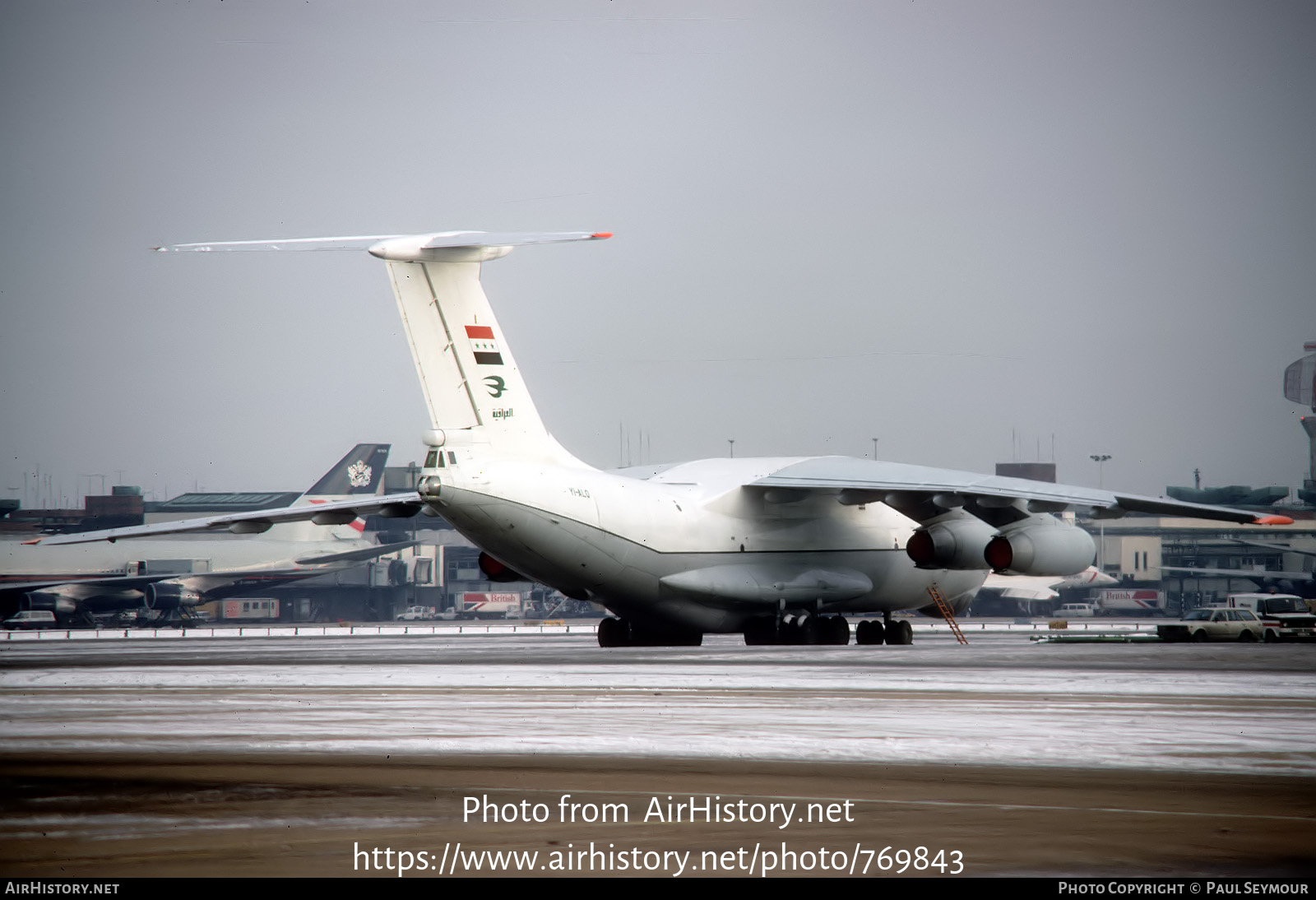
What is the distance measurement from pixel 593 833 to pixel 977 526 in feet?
77.2

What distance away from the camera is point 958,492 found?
2716 cm

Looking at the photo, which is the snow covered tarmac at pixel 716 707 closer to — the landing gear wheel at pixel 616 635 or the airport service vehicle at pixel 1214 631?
the landing gear wheel at pixel 616 635

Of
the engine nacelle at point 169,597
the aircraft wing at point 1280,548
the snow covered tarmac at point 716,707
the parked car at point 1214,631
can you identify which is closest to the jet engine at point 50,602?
the engine nacelle at point 169,597

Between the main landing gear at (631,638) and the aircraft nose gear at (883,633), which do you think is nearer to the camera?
the main landing gear at (631,638)

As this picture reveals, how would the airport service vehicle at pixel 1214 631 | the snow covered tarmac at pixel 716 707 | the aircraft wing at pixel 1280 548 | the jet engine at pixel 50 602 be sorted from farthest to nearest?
the jet engine at pixel 50 602, the aircraft wing at pixel 1280 548, the airport service vehicle at pixel 1214 631, the snow covered tarmac at pixel 716 707

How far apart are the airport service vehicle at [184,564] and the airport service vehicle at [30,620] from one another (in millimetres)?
337

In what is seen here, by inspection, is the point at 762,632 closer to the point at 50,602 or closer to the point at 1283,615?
the point at 1283,615

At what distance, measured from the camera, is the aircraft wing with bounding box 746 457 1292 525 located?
27.3 m

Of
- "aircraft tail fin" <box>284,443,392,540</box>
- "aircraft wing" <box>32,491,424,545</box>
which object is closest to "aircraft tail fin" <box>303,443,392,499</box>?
"aircraft tail fin" <box>284,443,392,540</box>

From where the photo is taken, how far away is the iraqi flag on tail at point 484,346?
79.5 feet

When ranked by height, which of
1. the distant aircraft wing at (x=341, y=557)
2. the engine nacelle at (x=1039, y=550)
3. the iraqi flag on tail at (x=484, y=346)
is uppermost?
the iraqi flag on tail at (x=484, y=346)

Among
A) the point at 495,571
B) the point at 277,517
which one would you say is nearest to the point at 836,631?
the point at 495,571

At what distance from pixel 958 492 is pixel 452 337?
9.79 m
